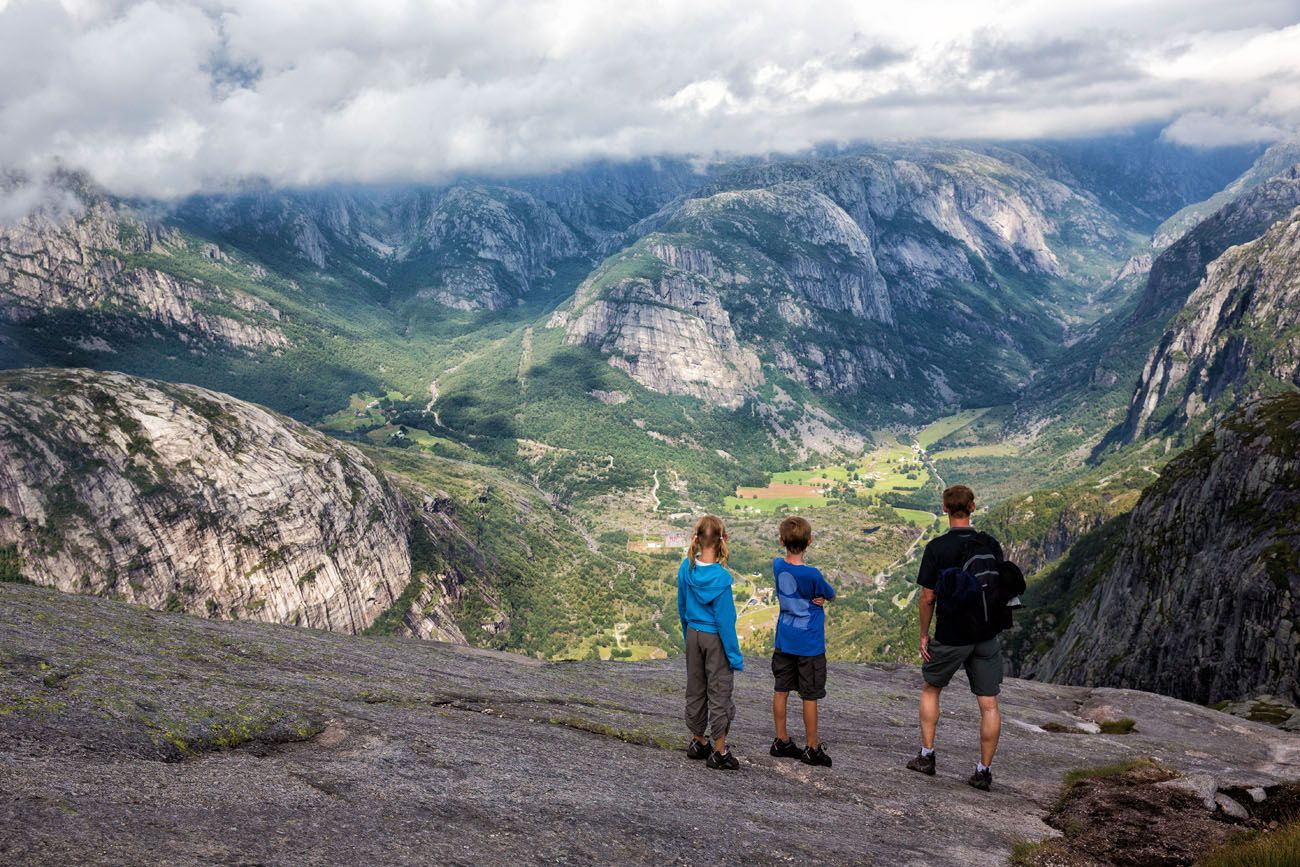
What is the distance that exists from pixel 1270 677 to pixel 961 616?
56879 mm

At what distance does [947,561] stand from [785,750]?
7.68m

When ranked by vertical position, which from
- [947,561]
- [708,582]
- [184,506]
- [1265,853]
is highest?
[947,561]

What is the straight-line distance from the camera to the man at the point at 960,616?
19.0 meters

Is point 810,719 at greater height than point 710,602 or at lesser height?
lesser

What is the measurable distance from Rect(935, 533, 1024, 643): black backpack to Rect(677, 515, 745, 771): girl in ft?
18.3

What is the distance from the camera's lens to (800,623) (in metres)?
19.4

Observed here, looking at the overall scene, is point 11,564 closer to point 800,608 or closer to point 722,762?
point 722,762

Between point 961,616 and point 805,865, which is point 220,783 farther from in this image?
point 961,616

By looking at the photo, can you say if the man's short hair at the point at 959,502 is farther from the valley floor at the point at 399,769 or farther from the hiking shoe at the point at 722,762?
the hiking shoe at the point at 722,762

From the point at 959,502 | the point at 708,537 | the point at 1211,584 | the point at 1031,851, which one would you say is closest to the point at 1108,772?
the point at 1031,851

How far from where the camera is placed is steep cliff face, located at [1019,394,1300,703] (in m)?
61.9

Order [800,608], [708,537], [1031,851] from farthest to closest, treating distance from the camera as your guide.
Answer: [800,608] → [708,537] → [1031,851]

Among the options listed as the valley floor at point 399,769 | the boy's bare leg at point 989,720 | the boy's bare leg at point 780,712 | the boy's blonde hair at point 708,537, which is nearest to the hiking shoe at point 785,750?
the boy's bare leg at point 780,712

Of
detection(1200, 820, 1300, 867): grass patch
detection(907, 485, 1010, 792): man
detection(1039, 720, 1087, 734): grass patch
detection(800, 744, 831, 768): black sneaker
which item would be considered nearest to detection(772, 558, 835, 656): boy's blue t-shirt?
detection(907, 485, 1010, 792): man
